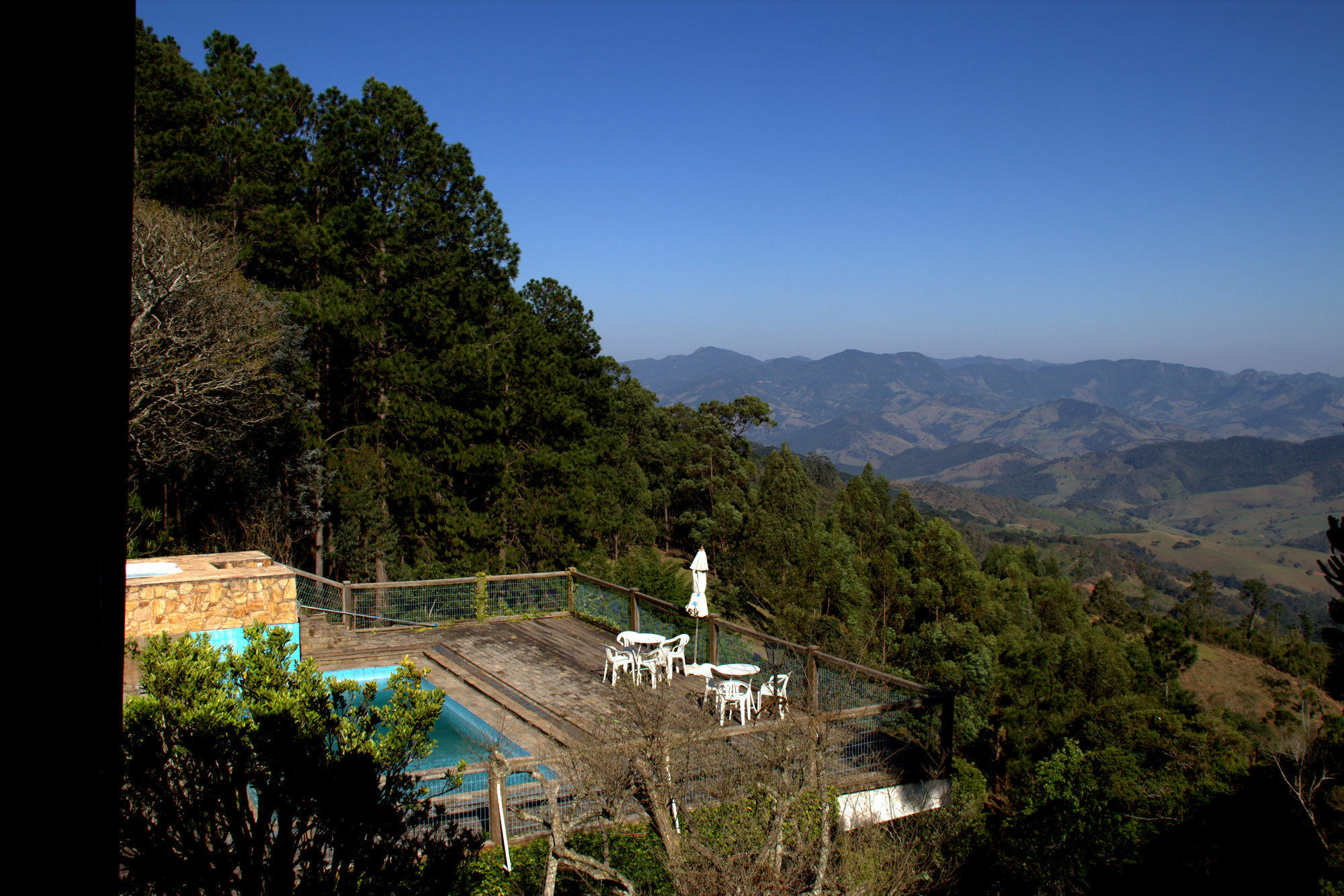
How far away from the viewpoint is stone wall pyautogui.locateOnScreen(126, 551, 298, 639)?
394 inches

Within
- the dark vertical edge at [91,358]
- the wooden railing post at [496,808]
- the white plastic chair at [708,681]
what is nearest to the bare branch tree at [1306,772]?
the white plastic chair at [708,681]

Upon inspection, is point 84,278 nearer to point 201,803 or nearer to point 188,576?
point 201,803

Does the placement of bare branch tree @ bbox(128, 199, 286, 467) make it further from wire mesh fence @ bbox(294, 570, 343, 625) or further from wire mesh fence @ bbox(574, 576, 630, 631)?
wire mesh fence @ bbox(574, 576, 630, 631)

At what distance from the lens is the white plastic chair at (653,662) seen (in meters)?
10.4

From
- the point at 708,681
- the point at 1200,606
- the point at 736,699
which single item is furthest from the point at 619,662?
the point at 1200,606

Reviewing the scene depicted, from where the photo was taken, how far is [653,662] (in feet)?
34.4

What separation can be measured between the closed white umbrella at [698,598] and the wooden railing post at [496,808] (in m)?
4.69

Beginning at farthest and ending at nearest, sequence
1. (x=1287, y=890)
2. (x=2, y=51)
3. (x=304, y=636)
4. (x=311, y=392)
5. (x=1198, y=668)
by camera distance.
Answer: (x=1198, y=668) → (x=311, y=392) → (x=304, y=636) → (x=1287, y=890) → (x=2, y=51)

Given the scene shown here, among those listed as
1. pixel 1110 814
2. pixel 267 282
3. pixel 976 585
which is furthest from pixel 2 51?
pixel 976 585

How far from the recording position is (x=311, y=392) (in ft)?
62.3

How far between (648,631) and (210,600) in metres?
6.12

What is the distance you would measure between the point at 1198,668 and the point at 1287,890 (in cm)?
5734

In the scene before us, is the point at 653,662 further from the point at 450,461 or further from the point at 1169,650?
the point at 1169,650

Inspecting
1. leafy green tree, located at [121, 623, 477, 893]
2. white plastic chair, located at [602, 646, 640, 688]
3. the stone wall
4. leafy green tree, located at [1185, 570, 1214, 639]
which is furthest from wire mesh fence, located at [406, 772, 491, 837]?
leafy green tree, located at [1185, 570, 1214, 639]
